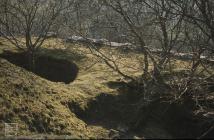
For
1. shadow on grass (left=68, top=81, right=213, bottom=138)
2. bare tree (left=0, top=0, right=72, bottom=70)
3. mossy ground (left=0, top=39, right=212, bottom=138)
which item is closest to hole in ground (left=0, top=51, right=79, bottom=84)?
bare tree (left=0, top=0, right=72, bottom=70)

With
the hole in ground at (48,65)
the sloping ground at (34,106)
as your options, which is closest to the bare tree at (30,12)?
the hole in ground at (48,65)

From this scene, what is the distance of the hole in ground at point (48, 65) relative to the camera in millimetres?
7896

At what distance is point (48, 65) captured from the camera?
821cm

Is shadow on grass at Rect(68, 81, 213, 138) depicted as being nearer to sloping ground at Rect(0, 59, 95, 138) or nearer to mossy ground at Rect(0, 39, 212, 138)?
mossy ground at Rect(0, 39, 212, 138)

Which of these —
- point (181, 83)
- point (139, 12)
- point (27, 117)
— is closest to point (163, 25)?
point (139, 12)

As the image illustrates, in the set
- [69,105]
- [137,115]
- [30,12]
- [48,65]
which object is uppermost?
→ [30,12]

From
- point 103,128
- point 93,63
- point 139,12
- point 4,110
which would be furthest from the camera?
point 93,63

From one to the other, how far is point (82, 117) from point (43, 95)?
622 mm

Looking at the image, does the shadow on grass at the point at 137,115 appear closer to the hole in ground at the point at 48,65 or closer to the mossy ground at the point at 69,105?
the mossy ground at the point at 69,105

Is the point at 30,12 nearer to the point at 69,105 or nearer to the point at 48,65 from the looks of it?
the point at 48,65

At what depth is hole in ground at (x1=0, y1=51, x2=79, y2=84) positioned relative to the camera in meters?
7.90

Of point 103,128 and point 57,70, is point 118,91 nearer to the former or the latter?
point 103,128

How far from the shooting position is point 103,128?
5461mm

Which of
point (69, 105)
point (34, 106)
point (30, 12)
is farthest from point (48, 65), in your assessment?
point (34, 106)
